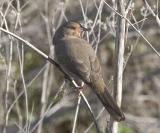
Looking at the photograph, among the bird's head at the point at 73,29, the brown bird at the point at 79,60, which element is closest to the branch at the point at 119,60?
the brown bird at the point at 79,60

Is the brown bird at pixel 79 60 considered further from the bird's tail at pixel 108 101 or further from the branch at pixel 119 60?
the branch at pixel 119 60

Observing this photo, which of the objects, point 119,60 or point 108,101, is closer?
point 119,60

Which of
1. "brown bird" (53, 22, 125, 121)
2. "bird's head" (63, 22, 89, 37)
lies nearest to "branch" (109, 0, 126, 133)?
"brown bird" (53, 22, 125, 121)

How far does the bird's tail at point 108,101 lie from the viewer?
16.4 ft

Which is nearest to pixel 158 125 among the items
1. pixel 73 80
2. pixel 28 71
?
pixel 28 71

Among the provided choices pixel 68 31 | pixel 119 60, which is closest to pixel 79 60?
pixel 68 31

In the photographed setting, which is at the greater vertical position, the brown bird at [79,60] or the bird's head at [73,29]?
the bird's head at [73,29]

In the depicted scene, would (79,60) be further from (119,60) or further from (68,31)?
(119,60)

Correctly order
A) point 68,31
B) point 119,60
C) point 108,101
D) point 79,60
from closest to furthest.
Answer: point 119,60 < point 108,101 < point 79,60 < point 68,31

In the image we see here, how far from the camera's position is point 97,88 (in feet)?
18.2

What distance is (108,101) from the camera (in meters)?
5.17

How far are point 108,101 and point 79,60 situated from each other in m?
0.76

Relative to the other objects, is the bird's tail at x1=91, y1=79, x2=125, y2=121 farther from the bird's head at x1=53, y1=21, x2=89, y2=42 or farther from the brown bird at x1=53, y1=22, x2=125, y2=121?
the bird's head at x1=53, y1=21, x2=89, y2=42

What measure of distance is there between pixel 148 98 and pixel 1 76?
86.5 inches
